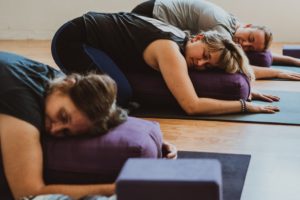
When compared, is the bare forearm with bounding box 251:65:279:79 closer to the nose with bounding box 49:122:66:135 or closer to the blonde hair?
the blonde hair

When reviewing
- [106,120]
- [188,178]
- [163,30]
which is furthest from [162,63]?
[188,178]

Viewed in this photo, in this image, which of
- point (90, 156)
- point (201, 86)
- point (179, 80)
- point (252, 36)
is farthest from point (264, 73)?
point (90, 156)

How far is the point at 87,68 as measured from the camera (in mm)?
2797

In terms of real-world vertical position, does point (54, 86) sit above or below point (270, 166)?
above

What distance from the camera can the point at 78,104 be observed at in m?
1.66

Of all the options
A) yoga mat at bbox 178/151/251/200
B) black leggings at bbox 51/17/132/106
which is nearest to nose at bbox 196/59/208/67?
black leggings at bbox 51/17/132/106

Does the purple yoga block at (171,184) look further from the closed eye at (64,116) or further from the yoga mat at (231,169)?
the yoga mat at (231,169)

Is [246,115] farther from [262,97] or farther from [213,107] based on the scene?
[262,97]

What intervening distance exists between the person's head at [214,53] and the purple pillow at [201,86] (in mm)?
54

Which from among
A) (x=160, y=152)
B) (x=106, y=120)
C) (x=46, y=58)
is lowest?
(x=46, y=58)

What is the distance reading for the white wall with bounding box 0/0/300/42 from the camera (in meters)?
5.31

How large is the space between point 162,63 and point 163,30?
23 cm

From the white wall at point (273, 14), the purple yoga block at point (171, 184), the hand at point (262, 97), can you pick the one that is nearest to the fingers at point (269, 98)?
the hand at point (262, 97)

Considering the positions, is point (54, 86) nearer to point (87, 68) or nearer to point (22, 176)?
point (22, 176)
